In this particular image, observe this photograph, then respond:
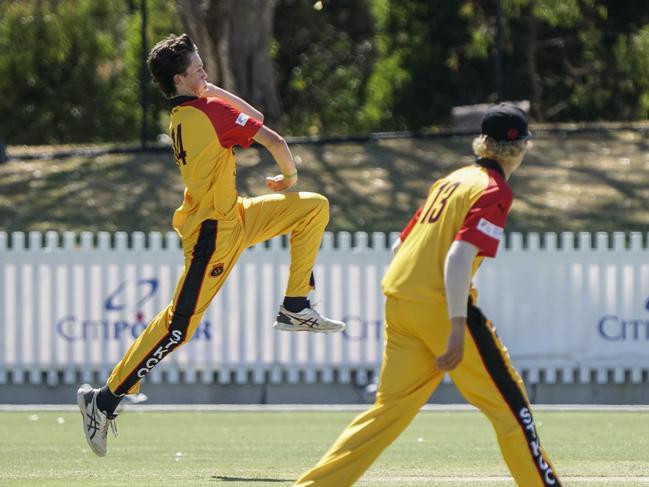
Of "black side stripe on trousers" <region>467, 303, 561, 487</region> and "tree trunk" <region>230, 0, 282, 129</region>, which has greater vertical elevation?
"tree trunk" <region>230, 0, 282, 129</region>

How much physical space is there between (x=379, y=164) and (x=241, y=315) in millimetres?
5642

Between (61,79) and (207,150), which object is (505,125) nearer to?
(207,150)

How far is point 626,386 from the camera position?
14.1m

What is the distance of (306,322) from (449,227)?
2539 millimetres

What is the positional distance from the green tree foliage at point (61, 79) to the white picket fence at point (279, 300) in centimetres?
1812

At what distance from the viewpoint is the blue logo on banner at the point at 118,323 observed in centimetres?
1389

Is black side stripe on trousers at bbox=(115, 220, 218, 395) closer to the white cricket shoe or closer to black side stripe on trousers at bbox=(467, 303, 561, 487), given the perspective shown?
the white cricket shoe

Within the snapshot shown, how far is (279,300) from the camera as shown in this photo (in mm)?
13898

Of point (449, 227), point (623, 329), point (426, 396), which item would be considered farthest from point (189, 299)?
point (623, 329)

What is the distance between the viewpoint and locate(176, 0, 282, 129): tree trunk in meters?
20.4

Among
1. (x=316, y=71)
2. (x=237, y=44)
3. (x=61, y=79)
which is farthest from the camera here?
(x=316, y=71)

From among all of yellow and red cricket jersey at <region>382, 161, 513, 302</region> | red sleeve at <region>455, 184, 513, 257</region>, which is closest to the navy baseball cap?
yellow and red cricket jersey at <region>382, 161, 513, 302</region>

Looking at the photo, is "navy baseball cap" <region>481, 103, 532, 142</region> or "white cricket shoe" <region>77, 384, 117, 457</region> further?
"white cricket shoe" <region>77, 384, 117, 457</region>

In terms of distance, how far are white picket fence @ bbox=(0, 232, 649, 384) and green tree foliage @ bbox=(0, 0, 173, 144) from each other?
1812 cm
